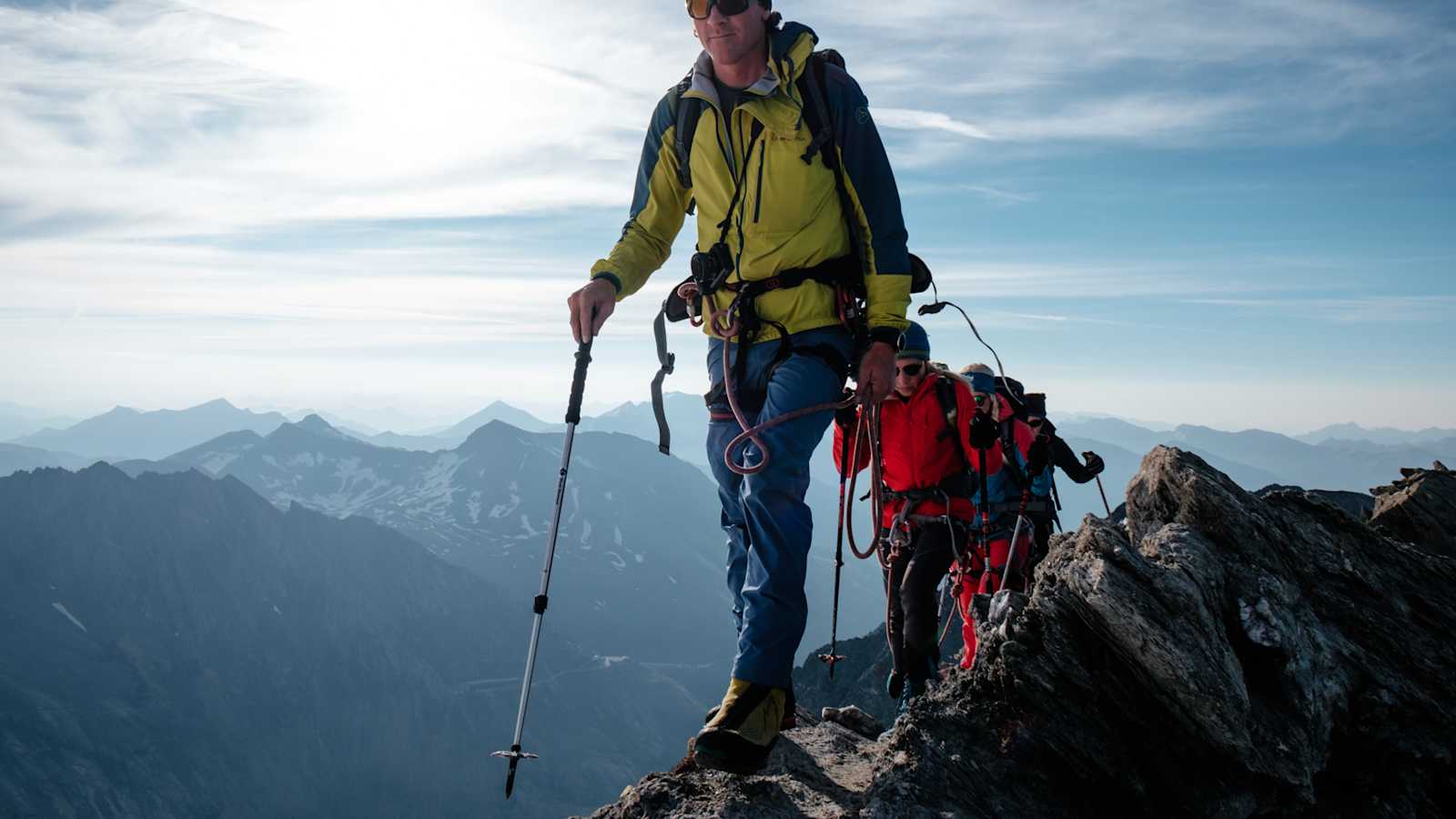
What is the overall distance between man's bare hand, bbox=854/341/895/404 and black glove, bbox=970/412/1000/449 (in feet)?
18.9

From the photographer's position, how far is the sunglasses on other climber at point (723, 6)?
20.3 ft

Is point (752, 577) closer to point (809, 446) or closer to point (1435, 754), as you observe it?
point (809, 446)

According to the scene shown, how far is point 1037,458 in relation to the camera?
42.7ft

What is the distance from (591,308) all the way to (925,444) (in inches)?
257

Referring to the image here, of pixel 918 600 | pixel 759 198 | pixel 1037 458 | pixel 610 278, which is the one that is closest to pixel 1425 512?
pixel 1037 458

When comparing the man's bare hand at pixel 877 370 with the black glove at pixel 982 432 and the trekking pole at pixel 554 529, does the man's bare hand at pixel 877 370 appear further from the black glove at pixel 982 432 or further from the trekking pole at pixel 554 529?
the black glove at pixel 982 432

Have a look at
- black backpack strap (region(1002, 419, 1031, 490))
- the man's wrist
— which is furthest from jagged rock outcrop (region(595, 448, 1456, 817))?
black backpack strap (region(1002, 419, 1031, 490))

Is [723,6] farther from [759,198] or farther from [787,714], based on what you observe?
[787,714]

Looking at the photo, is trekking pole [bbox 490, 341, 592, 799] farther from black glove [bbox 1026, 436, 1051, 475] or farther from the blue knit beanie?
black glove [bbox 1026, 436, 1051, 475]

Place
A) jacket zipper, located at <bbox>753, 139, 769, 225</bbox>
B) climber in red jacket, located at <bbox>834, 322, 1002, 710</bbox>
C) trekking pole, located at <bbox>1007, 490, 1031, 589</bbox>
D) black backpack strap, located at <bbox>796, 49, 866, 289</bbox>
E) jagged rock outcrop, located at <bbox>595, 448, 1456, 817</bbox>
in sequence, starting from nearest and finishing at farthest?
jagged rock outcrop, located at <bbox>595, 448, 1456, 817</bbox> → black backpack strap, located at <bbox>796, 49, 866, 289</bbox> → jacket zipper, located at <bbox>753, 139, 769, 225</bbox> → climber in red jacket, located at <bbox>834, 322, 1002, 710</bbox> → trekking pole, located at <bbox>1007, 490, 1031, 589</bbox>

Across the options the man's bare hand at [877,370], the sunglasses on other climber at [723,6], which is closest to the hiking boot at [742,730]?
the man's bare hand at [877,370]

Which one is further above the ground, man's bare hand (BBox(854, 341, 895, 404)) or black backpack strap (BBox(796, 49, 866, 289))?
black backpack strap (BBox(796, 49, 866, 289))

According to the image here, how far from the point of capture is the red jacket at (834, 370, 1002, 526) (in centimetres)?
1177

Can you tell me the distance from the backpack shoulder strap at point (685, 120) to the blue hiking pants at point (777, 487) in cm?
152
